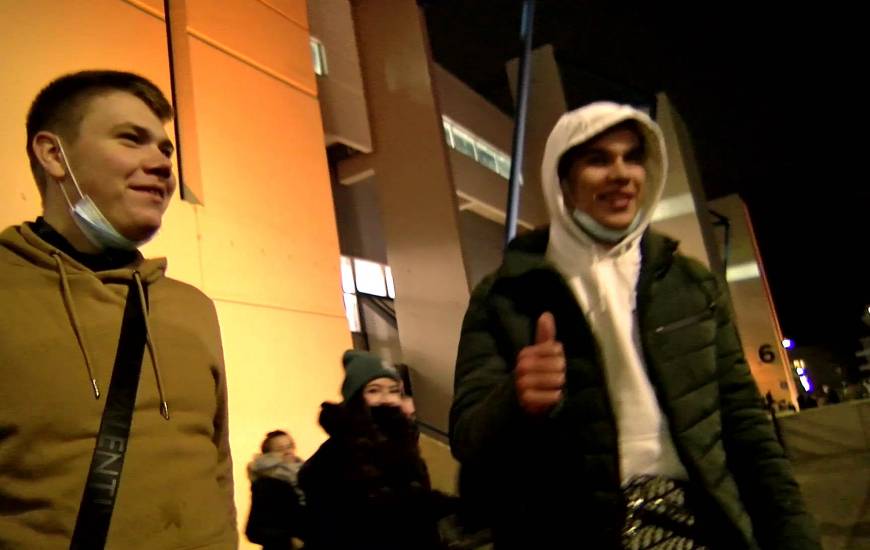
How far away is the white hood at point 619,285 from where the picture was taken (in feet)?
4.18

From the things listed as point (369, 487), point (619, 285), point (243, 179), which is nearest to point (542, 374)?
point (619, 285)

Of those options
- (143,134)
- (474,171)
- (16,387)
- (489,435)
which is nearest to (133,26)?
(143,134)

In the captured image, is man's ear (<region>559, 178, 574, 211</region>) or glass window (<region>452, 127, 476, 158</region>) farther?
glass window (<region>452, 127, 476, 158</region>)

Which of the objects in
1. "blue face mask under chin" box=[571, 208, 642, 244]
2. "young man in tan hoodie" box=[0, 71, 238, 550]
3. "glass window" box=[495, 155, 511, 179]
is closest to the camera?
"young man in tan hoodie" box=[0, 71, 238, 550]

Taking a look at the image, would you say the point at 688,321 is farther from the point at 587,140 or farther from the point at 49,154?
the point at 49,154

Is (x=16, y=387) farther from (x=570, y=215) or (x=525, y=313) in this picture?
(x=570, y=215)

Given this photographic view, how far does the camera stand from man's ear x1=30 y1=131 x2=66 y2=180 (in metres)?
1.47

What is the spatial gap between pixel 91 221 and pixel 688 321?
4.15 feet

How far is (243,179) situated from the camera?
4.74m

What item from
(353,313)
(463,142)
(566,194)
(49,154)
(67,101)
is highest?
(463,142)

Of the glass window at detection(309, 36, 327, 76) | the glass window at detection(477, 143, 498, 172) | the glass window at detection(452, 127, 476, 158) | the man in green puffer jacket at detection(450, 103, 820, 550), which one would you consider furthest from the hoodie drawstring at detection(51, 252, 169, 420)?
the glass window at detection(477, 143, 498, 172)

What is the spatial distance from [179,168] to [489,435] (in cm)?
363

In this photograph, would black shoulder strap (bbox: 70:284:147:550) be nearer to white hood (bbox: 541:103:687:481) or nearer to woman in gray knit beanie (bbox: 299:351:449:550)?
white hood (bbox: 541:103:687:481)

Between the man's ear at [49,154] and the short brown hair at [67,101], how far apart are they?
0.02 metres
